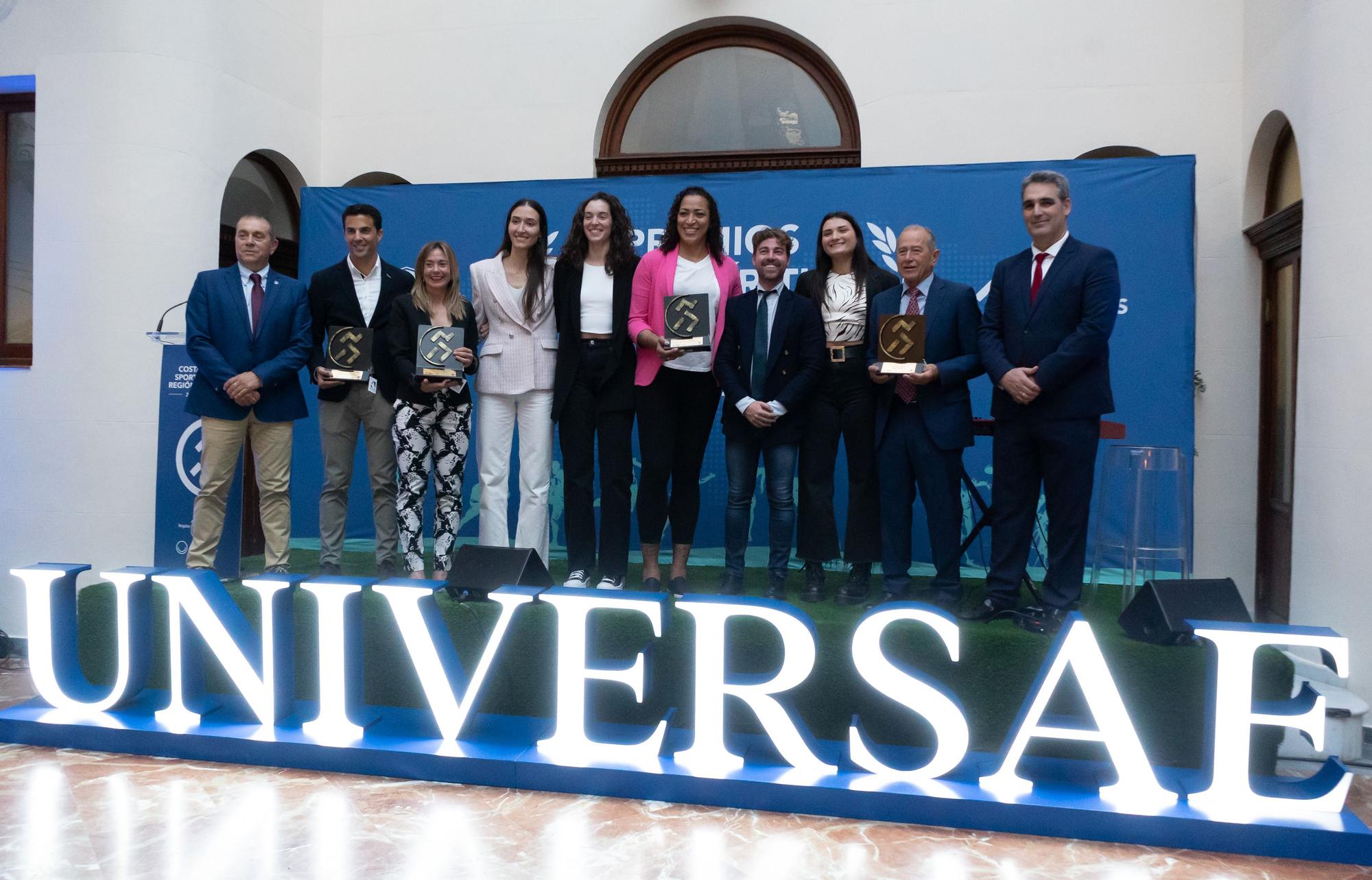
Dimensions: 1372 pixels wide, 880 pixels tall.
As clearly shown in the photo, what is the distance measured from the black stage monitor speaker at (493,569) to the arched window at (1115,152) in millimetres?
3712

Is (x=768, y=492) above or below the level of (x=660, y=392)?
below

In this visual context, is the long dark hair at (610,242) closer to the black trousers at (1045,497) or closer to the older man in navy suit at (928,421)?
the older man in navy suit at (928,421)

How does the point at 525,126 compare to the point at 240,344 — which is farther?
the point at 525,126

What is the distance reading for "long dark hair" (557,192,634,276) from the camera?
362 cm

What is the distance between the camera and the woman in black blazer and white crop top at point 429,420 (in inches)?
145

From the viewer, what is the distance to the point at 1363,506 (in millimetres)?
3529

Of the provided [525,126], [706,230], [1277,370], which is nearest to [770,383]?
[706,230]

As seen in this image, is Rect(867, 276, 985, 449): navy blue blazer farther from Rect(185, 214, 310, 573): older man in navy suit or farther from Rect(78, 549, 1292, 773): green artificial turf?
Rect(185, 214, 310, 573): older man in navy suit

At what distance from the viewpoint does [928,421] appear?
338 centimetres

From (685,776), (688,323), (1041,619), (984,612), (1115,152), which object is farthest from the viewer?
(1115,152)

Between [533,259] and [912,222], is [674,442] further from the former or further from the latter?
[912,222]

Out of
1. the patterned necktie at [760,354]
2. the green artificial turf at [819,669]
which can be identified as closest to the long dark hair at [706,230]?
the patterned necktie at [760,354]

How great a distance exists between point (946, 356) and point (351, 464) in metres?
2.42

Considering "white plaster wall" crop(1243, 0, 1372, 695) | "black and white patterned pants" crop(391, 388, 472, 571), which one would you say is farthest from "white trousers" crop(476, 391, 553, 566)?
"white plaster wall" crop(1243, 0, 1372, 695)
